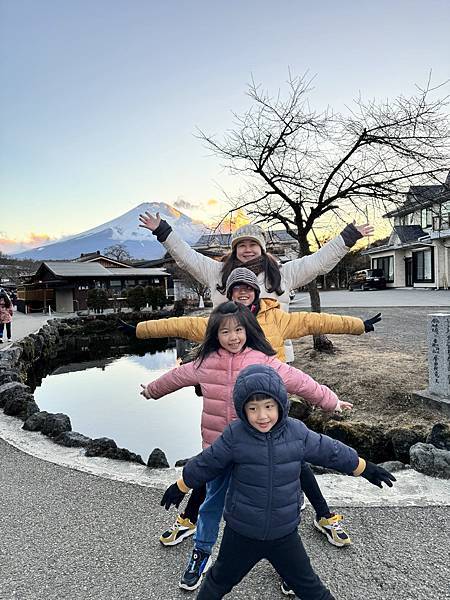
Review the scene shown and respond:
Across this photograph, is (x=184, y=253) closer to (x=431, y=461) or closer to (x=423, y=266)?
(x=431, y=461)

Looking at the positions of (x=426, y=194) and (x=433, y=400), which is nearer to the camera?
(x=433, y=400)

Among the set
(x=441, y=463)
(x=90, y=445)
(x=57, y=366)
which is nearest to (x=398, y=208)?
(x=441, y=463)

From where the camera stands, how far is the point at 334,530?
2393 millimetres

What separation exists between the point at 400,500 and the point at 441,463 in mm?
568

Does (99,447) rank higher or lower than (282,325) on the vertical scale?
lower

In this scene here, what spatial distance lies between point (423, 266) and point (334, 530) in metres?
28.3

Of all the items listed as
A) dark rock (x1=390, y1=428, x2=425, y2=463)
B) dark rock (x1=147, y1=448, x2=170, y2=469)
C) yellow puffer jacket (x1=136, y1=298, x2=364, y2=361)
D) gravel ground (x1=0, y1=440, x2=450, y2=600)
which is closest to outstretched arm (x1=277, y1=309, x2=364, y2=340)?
yellow puffer jacket (x1=136, y1=298, x2=364, y2=361)

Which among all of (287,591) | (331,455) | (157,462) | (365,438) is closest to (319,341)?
(365,438)

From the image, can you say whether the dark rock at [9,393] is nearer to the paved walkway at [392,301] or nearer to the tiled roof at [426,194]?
the tiled roof at [426,194]

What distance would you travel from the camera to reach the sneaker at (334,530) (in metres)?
2.35

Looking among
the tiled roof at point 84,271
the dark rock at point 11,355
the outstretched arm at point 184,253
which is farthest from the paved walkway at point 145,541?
the tiled roof at point 84,271

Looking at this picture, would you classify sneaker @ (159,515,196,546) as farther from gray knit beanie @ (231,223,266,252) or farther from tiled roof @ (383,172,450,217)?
tiled roof @ (383,172,450,217)

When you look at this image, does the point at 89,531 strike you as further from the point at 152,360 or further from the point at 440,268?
the point at 440,268

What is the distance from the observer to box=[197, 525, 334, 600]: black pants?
5.52 feet
